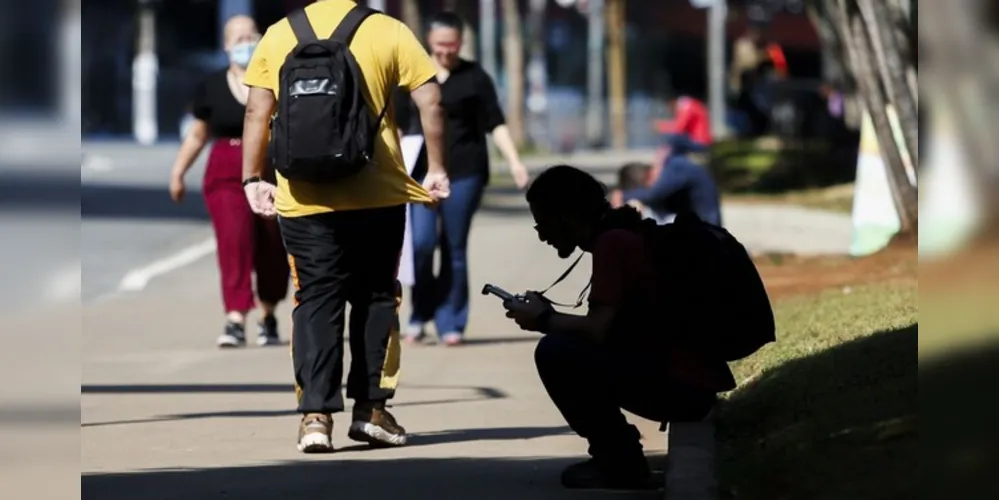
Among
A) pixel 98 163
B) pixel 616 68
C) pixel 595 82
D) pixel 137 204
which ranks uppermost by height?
pixel 616 68

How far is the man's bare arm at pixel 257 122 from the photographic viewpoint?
7902 mm

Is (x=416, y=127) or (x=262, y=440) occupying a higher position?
(x=416, y=127)

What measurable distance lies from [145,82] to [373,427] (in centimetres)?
4322

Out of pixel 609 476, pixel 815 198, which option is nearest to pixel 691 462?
pixel 609 476

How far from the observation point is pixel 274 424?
8.90m

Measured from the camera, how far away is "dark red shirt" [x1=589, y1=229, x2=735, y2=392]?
6844 mm

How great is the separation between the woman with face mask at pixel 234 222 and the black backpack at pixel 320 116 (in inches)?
159

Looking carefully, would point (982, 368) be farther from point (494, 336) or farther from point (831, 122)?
point (831, 122)

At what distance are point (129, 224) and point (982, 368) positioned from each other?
18.3m

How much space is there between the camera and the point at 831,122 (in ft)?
A: 105

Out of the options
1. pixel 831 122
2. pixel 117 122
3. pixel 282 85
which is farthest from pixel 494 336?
pixel 117 122

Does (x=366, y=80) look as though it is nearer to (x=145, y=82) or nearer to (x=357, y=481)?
(x=357, y=481)

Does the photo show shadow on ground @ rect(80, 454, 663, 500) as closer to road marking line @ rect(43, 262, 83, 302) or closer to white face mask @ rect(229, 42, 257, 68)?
road marking line @ rect(43, 262, 83, 302)

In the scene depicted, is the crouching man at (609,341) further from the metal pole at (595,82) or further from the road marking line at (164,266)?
the metal pole at (595,82)
